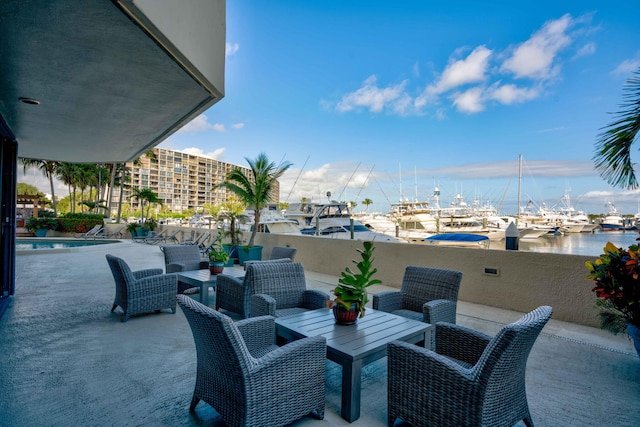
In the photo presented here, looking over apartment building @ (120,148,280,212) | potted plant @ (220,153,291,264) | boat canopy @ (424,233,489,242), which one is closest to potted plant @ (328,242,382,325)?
potted plant @ (220,153,291,264)

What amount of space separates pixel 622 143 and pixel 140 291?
17.7 ft

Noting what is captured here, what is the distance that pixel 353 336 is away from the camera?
2.44 m

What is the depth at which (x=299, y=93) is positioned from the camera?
22562 millimetres

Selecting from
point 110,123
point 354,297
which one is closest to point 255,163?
point 110,123

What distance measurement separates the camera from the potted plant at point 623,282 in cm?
261

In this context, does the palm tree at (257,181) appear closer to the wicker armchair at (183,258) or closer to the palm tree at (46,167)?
the wicker armchair at (183,258)

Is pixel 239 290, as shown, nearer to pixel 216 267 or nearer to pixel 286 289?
pixel 286 289

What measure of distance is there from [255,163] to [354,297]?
22.4 ft

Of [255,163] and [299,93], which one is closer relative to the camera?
[255,163]

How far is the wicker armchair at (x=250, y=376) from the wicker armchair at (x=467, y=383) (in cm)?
50

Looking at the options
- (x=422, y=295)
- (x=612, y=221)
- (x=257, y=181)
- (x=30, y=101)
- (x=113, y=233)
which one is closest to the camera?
(x=422, y=295)

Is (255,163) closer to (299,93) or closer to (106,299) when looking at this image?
(106,299)

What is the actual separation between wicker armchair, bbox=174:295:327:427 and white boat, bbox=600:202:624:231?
109 ft

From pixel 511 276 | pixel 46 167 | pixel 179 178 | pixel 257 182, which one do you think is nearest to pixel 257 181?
pixel 257 182
